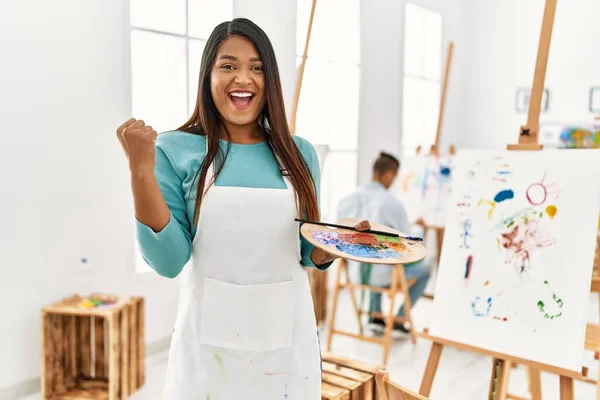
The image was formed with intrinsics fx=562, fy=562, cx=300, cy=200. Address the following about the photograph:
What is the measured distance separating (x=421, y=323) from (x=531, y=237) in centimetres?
206

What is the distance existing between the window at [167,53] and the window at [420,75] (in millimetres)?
2476

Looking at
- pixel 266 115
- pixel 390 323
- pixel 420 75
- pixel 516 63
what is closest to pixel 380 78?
pixel 420 75

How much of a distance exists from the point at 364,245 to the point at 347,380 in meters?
0.90

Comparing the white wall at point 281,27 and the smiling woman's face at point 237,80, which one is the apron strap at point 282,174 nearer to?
the smiling woman's face at point 237,80

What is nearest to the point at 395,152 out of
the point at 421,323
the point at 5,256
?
the point at 421,323

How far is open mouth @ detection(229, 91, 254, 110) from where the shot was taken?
4.24 feet

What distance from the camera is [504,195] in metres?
2.19

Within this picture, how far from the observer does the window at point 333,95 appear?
429cm

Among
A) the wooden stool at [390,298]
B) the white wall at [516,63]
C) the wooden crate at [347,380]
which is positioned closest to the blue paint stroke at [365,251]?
the wooden crate at [347,380]

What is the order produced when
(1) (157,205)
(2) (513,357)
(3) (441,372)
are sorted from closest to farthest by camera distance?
(1) (157,205), (2) (513,357), (3) (441,372)

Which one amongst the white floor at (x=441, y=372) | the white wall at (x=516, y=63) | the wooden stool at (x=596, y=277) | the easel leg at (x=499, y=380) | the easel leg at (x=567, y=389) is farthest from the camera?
the white wall at (x=516, y=63)

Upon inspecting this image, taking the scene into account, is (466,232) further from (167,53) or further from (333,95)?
(333,95)

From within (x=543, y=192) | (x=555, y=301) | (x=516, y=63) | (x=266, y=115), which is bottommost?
(x=555, y=301)

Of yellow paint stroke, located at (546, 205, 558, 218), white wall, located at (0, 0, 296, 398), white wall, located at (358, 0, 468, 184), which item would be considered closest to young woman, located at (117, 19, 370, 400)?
yellow paint stroke, located at (546, 205, 558, 218)
